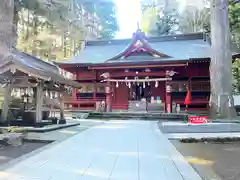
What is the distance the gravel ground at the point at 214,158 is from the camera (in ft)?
15.1

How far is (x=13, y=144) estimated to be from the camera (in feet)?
24.1

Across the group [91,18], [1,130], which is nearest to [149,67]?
[1,130]

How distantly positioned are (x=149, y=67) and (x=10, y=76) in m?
10.5

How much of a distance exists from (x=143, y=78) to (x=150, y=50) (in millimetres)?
2051

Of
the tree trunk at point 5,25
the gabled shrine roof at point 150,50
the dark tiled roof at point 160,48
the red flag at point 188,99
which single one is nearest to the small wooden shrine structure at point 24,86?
the tree trunk at point 5,25

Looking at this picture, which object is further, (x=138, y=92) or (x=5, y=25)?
(x=138, y=92)

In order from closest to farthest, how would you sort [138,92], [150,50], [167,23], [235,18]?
[150,50]
[138,92]
[235,18]
[167,23]

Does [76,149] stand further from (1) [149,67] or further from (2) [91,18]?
(2) [91,18]

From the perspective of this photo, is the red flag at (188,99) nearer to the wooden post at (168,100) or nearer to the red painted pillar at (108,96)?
the wooden post at (168,100)

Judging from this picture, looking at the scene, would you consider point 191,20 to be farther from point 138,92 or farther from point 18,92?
point 18,92

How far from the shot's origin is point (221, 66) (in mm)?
15469

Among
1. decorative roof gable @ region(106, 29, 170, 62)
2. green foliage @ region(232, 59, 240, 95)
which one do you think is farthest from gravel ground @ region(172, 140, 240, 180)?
green foliage @ region(232, 59, 240, 95)

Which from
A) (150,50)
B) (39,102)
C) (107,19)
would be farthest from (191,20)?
Answer: (39,102)

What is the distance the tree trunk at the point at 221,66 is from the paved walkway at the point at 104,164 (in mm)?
9066
